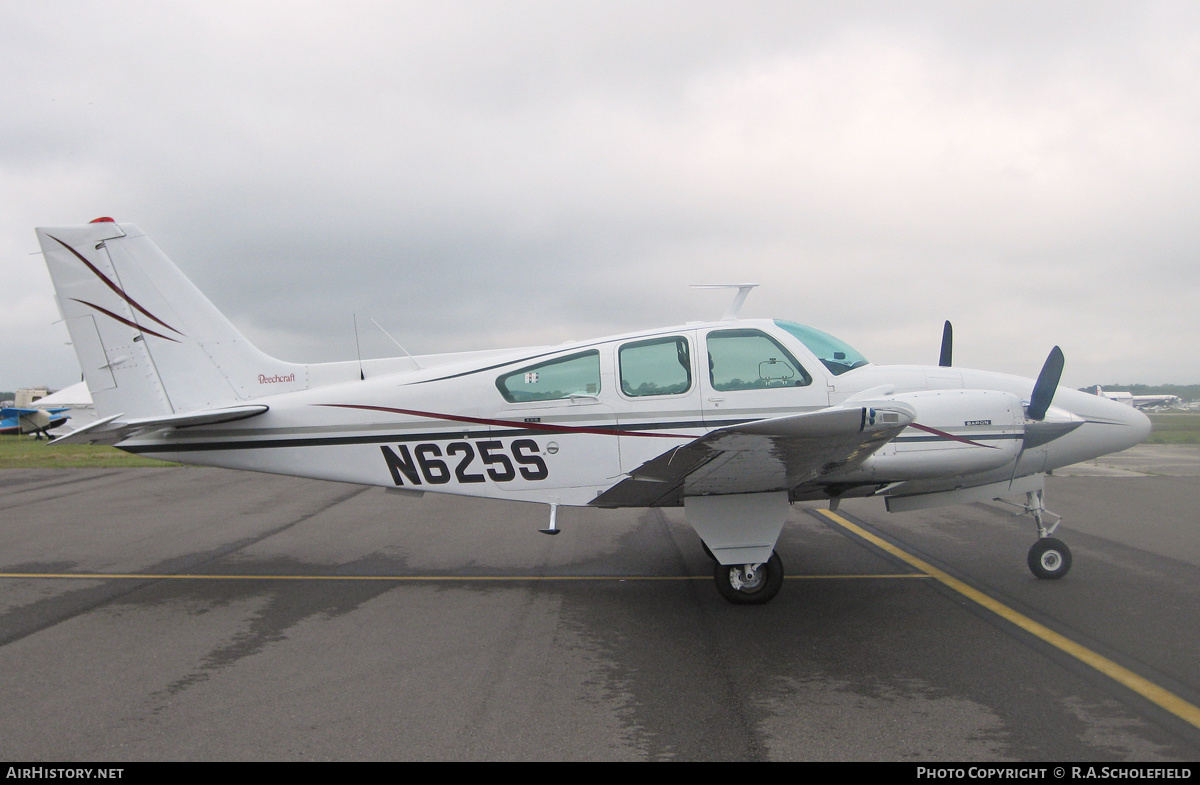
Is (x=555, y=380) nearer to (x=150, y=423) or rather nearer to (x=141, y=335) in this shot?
(x=150, y=423)

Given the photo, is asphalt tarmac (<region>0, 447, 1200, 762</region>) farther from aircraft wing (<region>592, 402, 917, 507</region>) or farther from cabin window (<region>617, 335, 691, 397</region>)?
cabin window (<region>617, 335, 691, 397</region>)

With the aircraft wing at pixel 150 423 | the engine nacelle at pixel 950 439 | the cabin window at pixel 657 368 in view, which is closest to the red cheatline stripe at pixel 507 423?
the cabin window at pixel 657 368

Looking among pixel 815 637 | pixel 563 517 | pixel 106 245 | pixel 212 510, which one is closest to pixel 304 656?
pixel 815 637

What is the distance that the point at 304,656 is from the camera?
186 inches

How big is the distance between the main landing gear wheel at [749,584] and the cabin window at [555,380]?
6.25 ft

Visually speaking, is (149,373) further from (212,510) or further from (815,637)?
(815,637)

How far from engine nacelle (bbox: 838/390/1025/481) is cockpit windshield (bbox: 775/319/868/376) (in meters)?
0.60

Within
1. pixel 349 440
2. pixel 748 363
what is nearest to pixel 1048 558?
pixel 748 363

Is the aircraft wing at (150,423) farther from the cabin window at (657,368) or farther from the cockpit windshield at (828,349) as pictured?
the cockpit windshield at (828,349)

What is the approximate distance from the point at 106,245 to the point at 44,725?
16.4ft

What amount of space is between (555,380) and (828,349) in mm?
2451

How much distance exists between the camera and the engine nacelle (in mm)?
5508

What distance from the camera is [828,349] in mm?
6148

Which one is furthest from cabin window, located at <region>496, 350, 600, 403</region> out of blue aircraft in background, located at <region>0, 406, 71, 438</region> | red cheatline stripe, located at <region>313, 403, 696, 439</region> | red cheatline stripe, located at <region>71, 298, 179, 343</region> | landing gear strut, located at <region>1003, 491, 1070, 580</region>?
blue aircraft in background, located at <region>0, 406, 71, 438</region>
